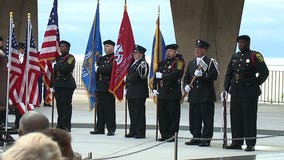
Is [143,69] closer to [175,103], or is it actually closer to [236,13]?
[175,103]

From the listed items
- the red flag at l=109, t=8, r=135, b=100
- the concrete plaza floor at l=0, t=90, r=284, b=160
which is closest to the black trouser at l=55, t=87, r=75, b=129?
the concrete plaza floor at l=0, t=90, r=284, b=160

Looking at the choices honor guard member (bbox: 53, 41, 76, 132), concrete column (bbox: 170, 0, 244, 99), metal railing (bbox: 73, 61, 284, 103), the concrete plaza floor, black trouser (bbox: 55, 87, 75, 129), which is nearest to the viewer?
the concrete plaza floor

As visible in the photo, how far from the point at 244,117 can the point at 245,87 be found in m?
0.47

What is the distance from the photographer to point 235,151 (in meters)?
10.7

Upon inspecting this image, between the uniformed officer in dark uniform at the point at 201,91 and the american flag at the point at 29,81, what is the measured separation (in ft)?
8.05

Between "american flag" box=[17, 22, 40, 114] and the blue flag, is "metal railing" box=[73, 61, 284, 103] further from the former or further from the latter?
"american flag" box=[17, 22, 40, 114]

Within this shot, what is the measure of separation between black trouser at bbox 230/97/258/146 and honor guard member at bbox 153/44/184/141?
126cm

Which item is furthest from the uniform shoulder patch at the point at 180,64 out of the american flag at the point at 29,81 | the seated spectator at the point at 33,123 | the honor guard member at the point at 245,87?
the seated spectator at the point at 33,123

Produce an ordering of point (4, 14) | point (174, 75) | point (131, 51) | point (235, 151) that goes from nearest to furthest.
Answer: point (235, 151), point (174, 75), point (131, 51), point (4, 14)

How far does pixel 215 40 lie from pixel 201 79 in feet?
35.3

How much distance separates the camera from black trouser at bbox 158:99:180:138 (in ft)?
39.2

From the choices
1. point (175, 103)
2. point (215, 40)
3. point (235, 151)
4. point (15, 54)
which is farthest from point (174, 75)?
point (215, 40)

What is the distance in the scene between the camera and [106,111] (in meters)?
12.9

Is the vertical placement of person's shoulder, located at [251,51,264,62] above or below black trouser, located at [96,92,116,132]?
above
